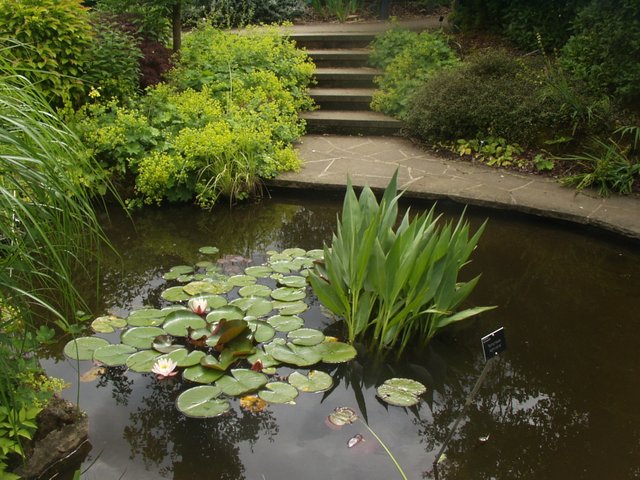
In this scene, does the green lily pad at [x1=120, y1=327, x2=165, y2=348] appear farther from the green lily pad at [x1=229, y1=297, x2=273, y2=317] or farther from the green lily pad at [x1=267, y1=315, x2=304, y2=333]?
the green lily pad at [x1=267, y1=315, x2=304, y2=333]

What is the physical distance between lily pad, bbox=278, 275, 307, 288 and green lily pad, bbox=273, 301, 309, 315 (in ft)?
0.68

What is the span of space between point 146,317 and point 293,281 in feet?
3.20

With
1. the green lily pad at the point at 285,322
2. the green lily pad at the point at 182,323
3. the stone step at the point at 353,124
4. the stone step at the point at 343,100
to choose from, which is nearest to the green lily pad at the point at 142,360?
the green lily pad at the point at 182,323

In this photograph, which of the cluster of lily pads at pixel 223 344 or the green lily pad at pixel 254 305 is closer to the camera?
the cluster of lily pads at pixel 223 344

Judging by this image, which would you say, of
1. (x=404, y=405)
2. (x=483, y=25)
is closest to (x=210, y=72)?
(x=483, y=25)

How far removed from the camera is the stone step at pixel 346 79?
318 inches

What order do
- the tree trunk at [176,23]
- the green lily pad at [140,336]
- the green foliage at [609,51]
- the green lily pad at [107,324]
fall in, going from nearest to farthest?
1. the green lily pad at [140,336]
2. the green lily pad at [107,324]
3. the green foliage at [609,51]
4. the tree trunk at [176,23]

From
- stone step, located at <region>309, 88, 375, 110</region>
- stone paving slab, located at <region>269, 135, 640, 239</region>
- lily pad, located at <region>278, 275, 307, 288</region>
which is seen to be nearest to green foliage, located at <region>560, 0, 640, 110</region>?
stone paving slab, located at <region>269, 135, 640, 239</region>

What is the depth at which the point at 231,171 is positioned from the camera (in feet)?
18.6

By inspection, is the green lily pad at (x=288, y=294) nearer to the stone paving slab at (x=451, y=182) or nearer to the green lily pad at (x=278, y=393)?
the green lily pad at (x=278, y=393)

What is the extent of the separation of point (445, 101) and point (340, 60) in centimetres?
247

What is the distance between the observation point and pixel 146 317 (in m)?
3.83

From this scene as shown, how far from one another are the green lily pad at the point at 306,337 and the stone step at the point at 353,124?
3985 mm

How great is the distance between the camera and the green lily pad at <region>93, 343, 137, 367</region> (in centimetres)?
343
